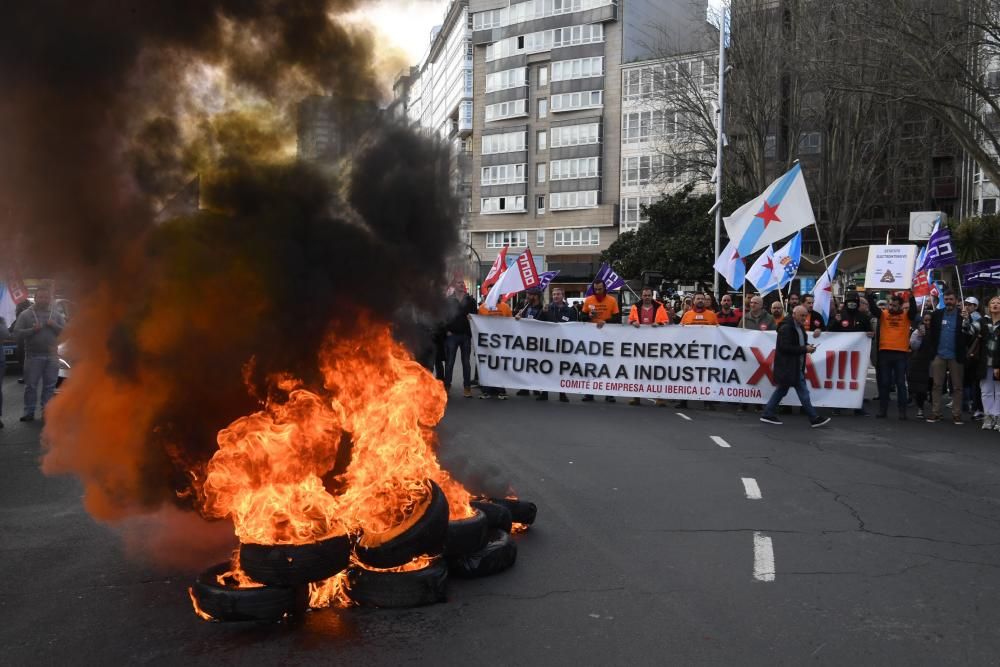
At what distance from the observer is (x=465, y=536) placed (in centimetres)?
486

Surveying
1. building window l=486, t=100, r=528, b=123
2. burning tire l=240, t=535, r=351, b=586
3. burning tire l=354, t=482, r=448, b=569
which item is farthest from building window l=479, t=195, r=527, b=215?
burning tire l=240, t=535, r=351, b=586

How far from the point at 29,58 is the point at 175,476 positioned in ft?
7.60

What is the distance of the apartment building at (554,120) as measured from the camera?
6900cm

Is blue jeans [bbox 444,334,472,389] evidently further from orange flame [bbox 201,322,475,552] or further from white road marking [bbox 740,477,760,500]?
orange flame [bbox 201,322,475,552]

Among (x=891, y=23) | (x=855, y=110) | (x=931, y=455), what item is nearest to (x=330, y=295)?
(x=931, y=455)

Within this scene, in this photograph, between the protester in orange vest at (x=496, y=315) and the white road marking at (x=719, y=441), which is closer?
the white road marking at (x=719, y=441)

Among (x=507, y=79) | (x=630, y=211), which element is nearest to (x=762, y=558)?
(x=630, y=211)

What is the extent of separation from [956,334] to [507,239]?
205 ft

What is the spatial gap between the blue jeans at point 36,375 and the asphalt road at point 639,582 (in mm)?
2981

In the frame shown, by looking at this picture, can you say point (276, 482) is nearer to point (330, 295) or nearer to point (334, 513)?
point (334, 513)

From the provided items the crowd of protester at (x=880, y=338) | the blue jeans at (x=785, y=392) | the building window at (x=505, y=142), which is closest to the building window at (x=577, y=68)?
the building window at (x=505, y=142)

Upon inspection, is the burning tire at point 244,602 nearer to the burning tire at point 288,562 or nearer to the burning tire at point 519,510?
the burning tire at point 288,562

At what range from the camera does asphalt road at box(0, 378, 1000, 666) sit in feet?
13.0

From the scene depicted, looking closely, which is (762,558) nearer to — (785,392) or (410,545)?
(410,545)
